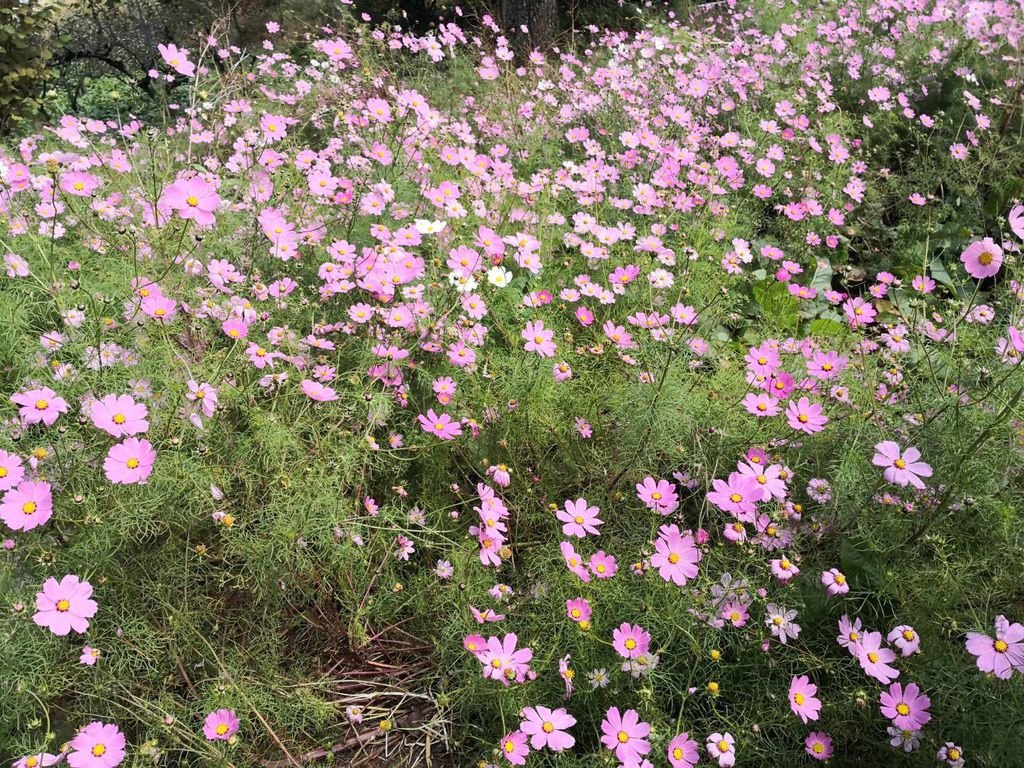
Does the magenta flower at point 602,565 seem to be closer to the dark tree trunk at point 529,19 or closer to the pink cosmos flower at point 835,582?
the pink cosmos flower at point 835,582

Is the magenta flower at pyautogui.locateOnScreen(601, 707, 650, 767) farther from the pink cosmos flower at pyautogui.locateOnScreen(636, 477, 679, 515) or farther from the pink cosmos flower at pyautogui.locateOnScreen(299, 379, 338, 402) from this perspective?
the pink cosmos flower at pyautogui.locateOnScreen(299, 379, 338, 402)

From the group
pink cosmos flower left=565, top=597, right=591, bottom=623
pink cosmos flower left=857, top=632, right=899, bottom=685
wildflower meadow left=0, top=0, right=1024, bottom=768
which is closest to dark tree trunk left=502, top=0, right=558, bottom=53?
wildflower meadow left=0, top=0, right=1024, bottom=768

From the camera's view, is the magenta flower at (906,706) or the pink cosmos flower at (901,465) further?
the pink cosmos flower at (901,465)

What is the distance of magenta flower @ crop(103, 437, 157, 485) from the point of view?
1246mm

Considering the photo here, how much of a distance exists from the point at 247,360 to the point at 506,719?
0.98 meters

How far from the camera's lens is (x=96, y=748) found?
3.74 ft

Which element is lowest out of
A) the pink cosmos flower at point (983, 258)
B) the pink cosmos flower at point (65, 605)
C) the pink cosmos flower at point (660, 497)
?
the pink cosmos flower at point (65, 605)

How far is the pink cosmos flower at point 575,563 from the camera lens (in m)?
1.38

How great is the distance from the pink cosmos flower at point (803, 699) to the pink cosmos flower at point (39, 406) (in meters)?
1.49

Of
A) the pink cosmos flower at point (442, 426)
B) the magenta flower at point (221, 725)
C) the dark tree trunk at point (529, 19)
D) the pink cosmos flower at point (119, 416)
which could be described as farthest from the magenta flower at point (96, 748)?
the dark tree trunk at point (529, 19)

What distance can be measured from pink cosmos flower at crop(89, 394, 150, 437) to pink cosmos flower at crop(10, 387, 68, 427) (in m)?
0.06

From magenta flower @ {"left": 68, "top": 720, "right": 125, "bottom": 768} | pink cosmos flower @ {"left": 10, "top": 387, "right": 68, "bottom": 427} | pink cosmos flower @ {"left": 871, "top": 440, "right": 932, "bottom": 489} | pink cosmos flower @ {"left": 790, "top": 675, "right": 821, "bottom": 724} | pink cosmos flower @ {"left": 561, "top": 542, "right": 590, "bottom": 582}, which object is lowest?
magenta flower @ {"left": 68, "top": 720, "right": 125, "bottom": 768}

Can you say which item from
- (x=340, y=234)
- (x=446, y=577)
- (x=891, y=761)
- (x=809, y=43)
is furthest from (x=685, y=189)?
(x=891, y=761)

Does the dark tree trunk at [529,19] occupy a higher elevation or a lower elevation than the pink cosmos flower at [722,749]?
higher
